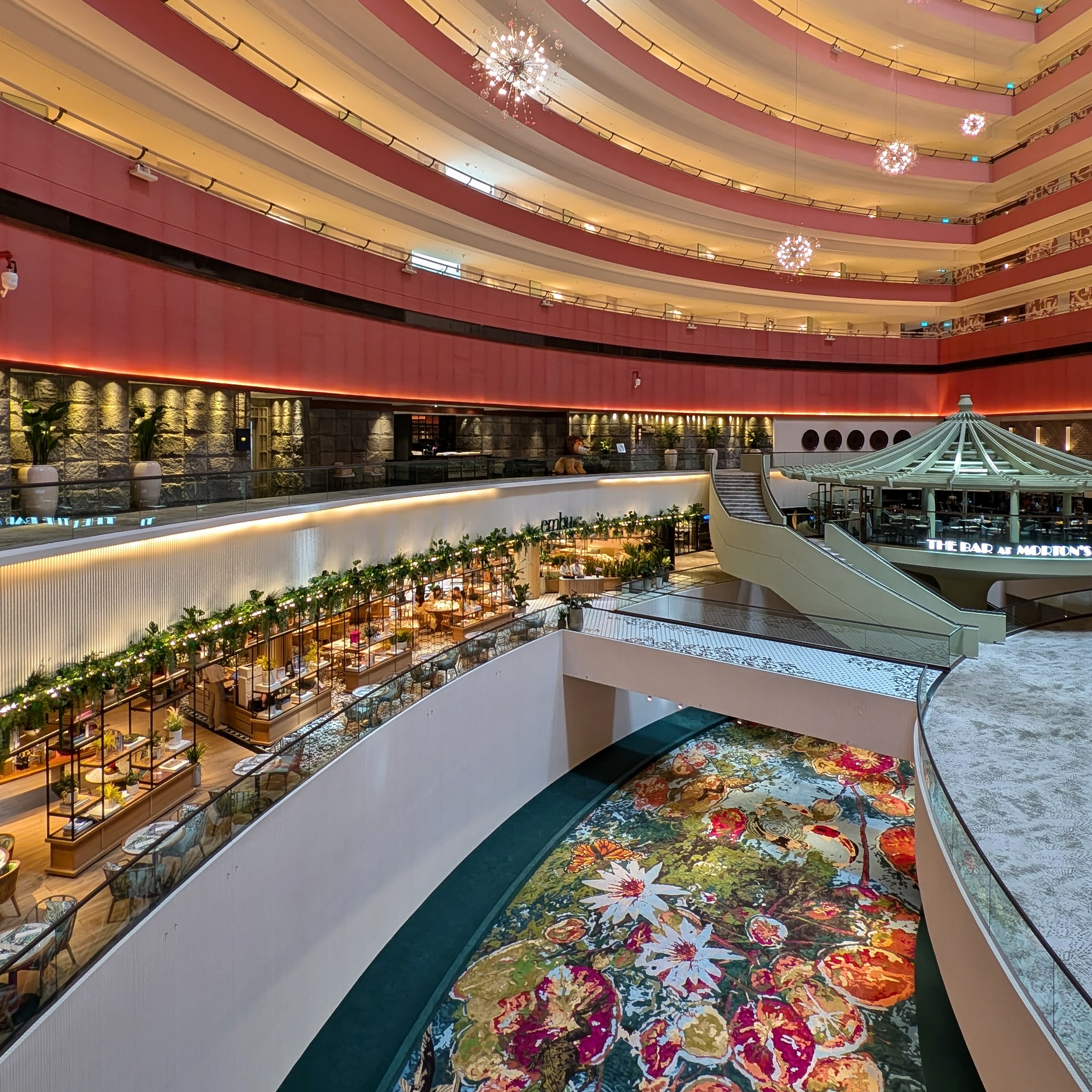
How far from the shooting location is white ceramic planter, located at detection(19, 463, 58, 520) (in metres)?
7.36

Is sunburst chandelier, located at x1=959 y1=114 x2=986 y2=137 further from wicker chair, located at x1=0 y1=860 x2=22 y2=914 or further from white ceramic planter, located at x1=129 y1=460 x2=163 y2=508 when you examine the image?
wicker chair, located at x1=0 y1=860 x2=22 y2=914

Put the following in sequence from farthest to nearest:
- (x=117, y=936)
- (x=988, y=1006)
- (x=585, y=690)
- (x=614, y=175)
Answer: (x=614, y=175), (x=585, y=690), (x=117, y=936), (x=988, y=1006)

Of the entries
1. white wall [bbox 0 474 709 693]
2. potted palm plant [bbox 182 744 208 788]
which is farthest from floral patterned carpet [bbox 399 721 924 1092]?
white wall [bbox 0 474 709 693]

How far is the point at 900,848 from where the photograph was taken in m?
12.7

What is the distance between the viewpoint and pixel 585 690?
1583 centimetres

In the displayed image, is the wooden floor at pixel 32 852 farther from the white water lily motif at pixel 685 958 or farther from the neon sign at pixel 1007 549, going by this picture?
the neon sign at pixel 1007 549

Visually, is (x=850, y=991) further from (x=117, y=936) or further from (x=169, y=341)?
(x=169, y=341)

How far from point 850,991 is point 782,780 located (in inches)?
230

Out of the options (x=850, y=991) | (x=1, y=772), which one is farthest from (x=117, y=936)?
(x=850, y=991)

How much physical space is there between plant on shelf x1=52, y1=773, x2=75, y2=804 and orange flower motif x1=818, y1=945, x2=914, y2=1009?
9417mm

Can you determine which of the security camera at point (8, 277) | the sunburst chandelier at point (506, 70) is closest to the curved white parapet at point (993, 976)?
the security camera at point (8, 277)

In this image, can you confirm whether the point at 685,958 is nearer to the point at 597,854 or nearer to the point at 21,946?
the point at 597,854

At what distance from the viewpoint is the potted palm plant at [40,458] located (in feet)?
24.4

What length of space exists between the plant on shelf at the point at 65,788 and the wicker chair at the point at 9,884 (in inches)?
37.2
